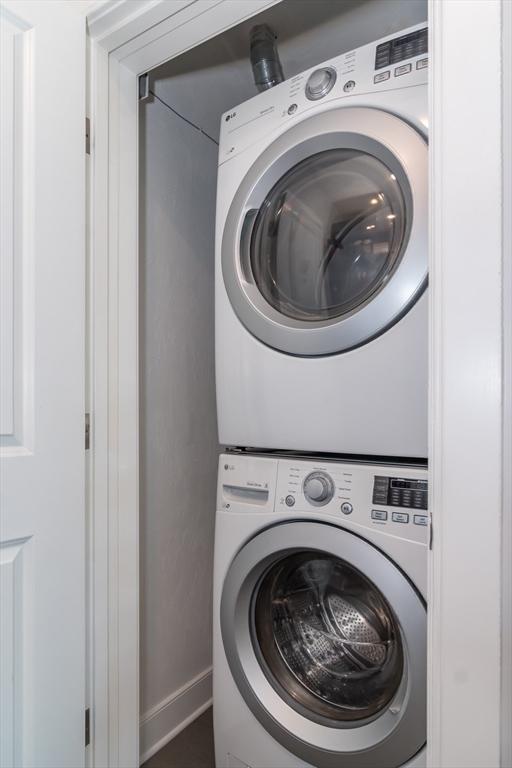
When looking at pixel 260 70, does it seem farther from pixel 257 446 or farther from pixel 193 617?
pixel 193 617

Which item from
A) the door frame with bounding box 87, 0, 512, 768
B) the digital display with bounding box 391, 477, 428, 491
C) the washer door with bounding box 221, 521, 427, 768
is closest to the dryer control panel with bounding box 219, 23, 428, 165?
the door frame with bounding box 87, 0, 512, 768

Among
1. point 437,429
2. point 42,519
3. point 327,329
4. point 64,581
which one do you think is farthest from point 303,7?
point 64,581

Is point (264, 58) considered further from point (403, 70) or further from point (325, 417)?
point (325, 417)

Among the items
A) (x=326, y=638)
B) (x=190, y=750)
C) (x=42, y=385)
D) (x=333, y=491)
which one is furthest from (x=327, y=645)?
(x=42, y=385)

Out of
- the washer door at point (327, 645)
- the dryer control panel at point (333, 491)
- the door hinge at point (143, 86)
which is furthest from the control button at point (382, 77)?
the washer door at point (327, 645)

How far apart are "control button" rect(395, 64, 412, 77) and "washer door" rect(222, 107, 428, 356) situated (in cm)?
9

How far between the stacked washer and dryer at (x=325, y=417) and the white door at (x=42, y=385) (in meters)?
0.37

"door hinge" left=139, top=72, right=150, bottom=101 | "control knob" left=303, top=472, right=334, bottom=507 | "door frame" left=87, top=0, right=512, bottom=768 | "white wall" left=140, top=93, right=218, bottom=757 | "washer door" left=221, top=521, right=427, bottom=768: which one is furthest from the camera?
"white wall" left=140, top=93, right=218, bottom=757

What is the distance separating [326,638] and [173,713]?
0.71 metres

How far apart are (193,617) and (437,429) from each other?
4.44 feet

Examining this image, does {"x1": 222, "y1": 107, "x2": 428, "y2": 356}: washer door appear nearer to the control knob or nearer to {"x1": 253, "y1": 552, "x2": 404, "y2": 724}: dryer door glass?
the control knob

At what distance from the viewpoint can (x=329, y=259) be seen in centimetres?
121

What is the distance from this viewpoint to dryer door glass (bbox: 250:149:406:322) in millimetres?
1105

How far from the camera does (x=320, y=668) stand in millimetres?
1197
